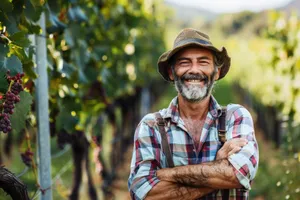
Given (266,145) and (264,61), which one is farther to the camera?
(266,145)

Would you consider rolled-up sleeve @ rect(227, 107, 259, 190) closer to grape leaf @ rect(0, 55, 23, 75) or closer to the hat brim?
the hat brim

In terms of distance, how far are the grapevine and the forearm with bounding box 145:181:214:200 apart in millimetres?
739

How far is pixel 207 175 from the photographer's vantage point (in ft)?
8.03

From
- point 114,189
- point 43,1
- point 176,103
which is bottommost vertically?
point 114,189

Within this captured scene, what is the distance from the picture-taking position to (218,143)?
260 cm

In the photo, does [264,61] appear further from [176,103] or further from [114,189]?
[176,103]

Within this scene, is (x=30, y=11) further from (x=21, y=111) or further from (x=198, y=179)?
(x=198, y=179)

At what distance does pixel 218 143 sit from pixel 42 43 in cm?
125

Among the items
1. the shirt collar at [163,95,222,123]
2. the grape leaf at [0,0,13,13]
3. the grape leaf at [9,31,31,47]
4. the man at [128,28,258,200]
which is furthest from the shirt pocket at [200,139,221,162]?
the grape leaf at [0,0,13,13]

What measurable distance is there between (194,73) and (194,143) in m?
0.33

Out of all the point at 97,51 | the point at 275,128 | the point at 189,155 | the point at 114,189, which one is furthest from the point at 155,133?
the point at 275,128

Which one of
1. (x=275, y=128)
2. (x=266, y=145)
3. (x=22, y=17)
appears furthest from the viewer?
(x=266, y=145)

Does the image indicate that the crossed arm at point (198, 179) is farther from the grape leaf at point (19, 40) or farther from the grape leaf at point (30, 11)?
the grape leaf at point (30, 11)

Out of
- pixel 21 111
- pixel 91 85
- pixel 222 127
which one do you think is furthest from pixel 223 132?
pixel 91 85
